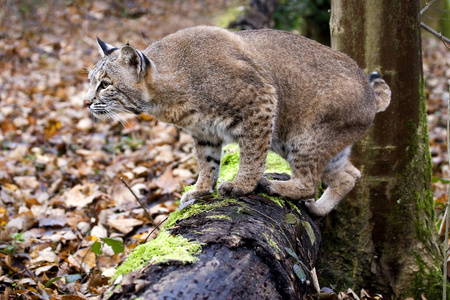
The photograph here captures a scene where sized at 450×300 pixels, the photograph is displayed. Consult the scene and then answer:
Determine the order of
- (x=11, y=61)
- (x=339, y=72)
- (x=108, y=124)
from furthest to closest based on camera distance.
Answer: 1. (x=11, y=61)
2. (x=108, y=124)
3. (x=339, y=72)

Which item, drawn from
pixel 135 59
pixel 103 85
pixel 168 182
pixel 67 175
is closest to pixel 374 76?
pixel 135 59

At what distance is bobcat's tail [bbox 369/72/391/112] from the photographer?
4.19 meters

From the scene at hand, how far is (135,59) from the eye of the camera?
12.7ft

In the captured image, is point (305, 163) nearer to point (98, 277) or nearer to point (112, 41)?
point (98, 277)

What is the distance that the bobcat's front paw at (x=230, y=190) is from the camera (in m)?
3.69

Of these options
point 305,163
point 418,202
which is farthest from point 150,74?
point 418,202

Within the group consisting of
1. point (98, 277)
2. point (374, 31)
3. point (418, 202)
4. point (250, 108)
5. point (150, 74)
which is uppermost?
point (374, 31)

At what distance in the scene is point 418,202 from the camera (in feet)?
14.6

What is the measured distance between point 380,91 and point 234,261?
2.50m

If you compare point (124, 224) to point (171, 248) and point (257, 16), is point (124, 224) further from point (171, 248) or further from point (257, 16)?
point (257, 16)

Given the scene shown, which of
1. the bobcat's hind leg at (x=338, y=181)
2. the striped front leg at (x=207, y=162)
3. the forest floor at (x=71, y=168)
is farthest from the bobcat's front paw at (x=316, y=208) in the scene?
the forest floor at (x=71, y=168)

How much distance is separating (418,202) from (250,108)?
73.3 inches

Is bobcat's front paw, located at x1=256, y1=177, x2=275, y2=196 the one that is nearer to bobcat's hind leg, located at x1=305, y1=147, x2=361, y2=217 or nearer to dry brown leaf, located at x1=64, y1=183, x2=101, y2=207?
bobcat's hind leg, located at x1=305, y1=147, x2=361, y2=217

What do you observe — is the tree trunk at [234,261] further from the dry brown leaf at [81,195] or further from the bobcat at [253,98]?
the dry brown leaf at [81,195]
